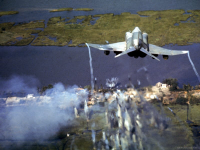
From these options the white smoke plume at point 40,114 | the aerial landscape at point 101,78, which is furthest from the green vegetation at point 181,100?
the white smoke plume at point 40,114

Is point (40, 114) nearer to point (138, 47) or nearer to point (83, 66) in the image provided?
point (138, 47)

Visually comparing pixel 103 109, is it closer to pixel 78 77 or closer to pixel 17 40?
pixel 78 77

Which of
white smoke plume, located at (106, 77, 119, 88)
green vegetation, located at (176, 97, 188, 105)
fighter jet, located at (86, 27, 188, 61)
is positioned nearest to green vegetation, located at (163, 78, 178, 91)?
green vegetation, located at (176, 97, 188, 105)

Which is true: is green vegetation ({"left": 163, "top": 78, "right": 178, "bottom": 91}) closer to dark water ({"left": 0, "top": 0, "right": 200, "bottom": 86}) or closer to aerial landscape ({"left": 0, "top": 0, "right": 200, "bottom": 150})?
aerial landscape ({"left": 0, "top": 0, "right": 200, "bottom": 150})

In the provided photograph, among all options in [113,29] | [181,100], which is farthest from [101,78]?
[113,29]

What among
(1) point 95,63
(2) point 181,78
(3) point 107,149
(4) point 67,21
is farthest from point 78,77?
(4) point 67,21
